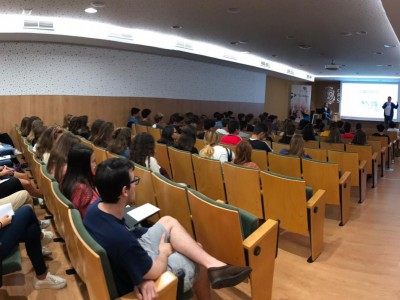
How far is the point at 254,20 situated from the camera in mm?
6301

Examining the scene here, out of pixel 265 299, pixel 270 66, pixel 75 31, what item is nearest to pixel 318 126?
pixel 270 66

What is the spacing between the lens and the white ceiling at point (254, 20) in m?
5.30

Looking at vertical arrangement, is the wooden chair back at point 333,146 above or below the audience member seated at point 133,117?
below

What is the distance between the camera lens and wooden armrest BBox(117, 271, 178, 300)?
5.18 feet

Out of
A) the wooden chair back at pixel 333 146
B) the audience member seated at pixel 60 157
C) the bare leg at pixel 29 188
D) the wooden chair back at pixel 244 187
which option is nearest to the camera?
the audience member seated at pixel 60 157

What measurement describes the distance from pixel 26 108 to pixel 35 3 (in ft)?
9.62

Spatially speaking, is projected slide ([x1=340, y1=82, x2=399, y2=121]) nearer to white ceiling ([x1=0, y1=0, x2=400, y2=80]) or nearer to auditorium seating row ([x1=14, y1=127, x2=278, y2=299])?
white ceiling ([x1=0, y1=0, x2=400, y2=80])

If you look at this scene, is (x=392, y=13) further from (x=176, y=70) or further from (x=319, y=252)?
(x=176, y=70)

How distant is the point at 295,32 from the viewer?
730cm

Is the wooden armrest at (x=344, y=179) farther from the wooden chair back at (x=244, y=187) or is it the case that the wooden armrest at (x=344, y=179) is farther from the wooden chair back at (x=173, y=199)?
the wooden chair back at (x=173, y=199)

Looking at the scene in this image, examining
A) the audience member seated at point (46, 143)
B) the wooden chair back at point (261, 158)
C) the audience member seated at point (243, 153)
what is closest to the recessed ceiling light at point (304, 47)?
the wooden chair back at point (261, 158)

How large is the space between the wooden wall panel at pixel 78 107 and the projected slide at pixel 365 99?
10.9 metres

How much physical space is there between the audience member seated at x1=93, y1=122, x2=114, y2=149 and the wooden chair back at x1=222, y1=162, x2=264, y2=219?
210cm

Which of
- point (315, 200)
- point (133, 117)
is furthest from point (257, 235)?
point (133, 117)
